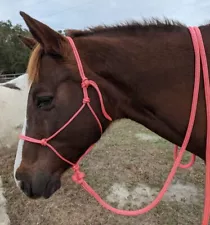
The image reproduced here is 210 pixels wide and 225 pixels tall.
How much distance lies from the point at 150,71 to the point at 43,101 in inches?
21.6

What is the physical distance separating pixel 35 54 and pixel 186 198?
110 inches

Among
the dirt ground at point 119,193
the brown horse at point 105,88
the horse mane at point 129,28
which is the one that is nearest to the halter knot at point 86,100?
the brown horse at point 105,88

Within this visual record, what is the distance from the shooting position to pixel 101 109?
1681mm

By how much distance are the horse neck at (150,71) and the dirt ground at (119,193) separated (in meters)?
2.07

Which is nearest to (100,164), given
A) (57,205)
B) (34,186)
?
(57,205)

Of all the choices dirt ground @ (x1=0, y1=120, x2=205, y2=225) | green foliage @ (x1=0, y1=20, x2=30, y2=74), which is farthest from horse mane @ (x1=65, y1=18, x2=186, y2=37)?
green foliage @ (x1=0, y1=20, x2=30, y2=74)

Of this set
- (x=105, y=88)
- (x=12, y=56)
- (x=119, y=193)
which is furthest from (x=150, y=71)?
(x=12, y=56)

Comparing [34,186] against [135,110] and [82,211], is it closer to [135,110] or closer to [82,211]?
[135,110]

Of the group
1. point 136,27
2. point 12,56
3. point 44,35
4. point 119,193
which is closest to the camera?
point 44,35

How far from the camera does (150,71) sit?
5.54ft

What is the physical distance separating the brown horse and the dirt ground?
1971 millimetres

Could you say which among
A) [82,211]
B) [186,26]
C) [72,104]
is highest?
[186,26]

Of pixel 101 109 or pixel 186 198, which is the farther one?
pixel 186 198

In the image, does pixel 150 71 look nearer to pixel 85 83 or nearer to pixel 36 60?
pixel 85 83
